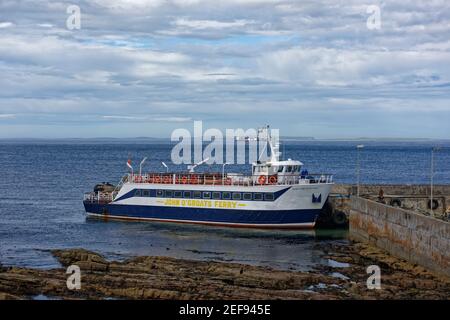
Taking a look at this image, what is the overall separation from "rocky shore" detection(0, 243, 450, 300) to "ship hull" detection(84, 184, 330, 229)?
12.9 metres

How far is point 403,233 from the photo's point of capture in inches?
1543

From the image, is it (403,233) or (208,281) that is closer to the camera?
(208,281)

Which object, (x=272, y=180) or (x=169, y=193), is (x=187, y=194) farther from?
(x=272, y=180)

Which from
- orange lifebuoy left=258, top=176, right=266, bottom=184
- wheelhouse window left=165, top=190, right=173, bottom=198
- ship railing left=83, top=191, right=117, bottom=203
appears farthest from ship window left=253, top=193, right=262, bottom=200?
ship railing left=83, top=191, right=117, bottom=203

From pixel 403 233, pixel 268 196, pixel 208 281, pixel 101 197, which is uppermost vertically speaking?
pixel 268 196

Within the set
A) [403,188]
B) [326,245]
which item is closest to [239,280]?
[326,245]

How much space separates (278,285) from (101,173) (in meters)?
89.8

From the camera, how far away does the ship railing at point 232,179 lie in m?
53.0

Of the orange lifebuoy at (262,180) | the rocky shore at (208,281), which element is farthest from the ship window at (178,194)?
the rocky shore at (208,281)

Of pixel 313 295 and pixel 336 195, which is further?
pixel 336 195

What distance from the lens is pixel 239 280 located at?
111 ft

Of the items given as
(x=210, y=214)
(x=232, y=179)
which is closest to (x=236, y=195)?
(x=232, y=179)

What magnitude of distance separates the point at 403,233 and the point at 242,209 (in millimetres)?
16509
